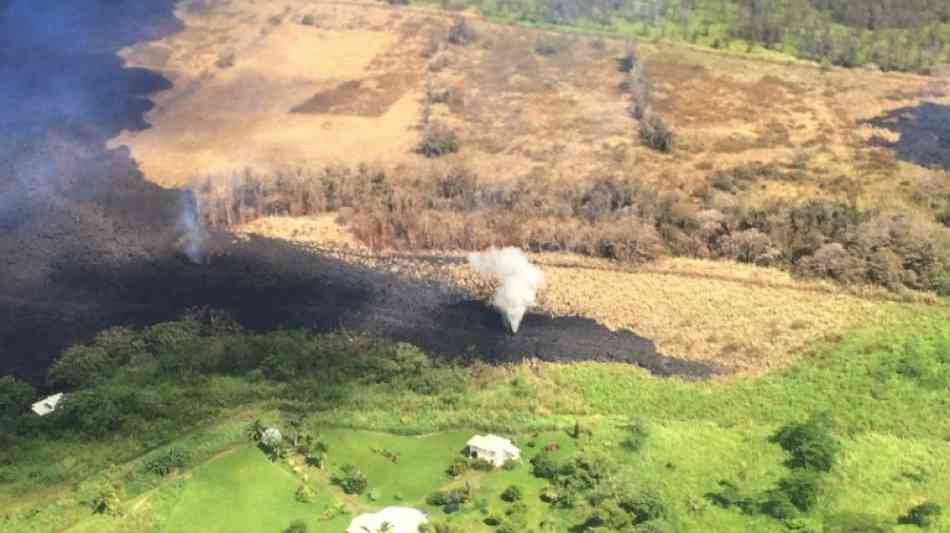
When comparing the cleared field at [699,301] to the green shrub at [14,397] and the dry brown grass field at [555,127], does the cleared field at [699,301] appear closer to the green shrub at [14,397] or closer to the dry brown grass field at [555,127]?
the dry brown grass field at [555,127]

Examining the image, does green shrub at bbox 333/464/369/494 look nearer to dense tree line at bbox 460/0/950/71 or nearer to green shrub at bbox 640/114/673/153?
green shrub at bbox 640/114/673/153

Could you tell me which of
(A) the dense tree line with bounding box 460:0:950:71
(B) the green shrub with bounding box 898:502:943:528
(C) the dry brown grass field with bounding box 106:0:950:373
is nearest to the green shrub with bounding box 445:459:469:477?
(C) the dry brown grass field with bounding box 106:0:950:373

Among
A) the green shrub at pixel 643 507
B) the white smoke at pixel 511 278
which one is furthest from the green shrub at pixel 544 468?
the white smoke at pixel 511 278

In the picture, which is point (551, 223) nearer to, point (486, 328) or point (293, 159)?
point (486, 328)

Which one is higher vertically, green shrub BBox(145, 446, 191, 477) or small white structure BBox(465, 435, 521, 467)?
small white structure BBox(465, 435, 521, 467)

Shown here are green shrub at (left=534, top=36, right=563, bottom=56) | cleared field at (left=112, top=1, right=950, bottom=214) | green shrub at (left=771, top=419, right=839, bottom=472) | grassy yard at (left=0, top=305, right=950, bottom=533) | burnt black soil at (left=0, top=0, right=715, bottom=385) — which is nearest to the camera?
grassy yard at (left=0, top=305, right=950, bottom=533)

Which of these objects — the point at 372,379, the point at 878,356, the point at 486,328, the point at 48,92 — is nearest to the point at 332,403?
the point at 372,379
